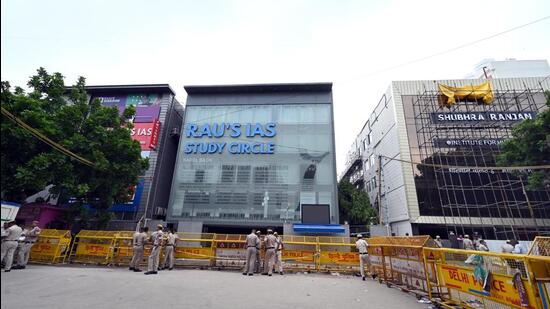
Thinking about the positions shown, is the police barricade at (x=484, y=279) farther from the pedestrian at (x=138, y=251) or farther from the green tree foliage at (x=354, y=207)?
the green tree foliage at (x=354, y=207)

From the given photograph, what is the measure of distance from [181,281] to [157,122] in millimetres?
21048

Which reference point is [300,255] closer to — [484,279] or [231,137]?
[484,279]

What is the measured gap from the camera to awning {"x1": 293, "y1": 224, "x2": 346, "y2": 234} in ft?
67.2

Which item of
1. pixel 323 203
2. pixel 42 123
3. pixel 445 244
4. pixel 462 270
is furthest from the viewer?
pixel 323 203

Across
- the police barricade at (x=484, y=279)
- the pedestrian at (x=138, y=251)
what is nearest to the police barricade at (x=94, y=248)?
the pedestrian at (x=138, y=251)

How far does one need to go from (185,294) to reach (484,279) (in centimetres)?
646

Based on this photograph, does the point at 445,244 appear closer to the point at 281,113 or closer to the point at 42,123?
the point at 281,113

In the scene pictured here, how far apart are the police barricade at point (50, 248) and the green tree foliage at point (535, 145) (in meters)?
29.1

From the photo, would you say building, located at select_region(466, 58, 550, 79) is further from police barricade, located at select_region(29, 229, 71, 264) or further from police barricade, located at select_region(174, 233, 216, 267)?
police barricade, located at select_region(29, 229, 71, 264)

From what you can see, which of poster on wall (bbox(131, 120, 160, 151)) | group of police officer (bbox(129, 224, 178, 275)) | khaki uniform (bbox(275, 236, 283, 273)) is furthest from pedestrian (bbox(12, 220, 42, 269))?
poster on wall (bbox(131, 120, 160, 151))

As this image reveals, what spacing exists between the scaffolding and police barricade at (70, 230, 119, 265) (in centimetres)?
2493

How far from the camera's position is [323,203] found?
2242 cm

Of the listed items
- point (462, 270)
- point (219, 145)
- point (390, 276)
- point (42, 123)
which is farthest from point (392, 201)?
point (42, 123)

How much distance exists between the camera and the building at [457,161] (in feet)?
75.9
